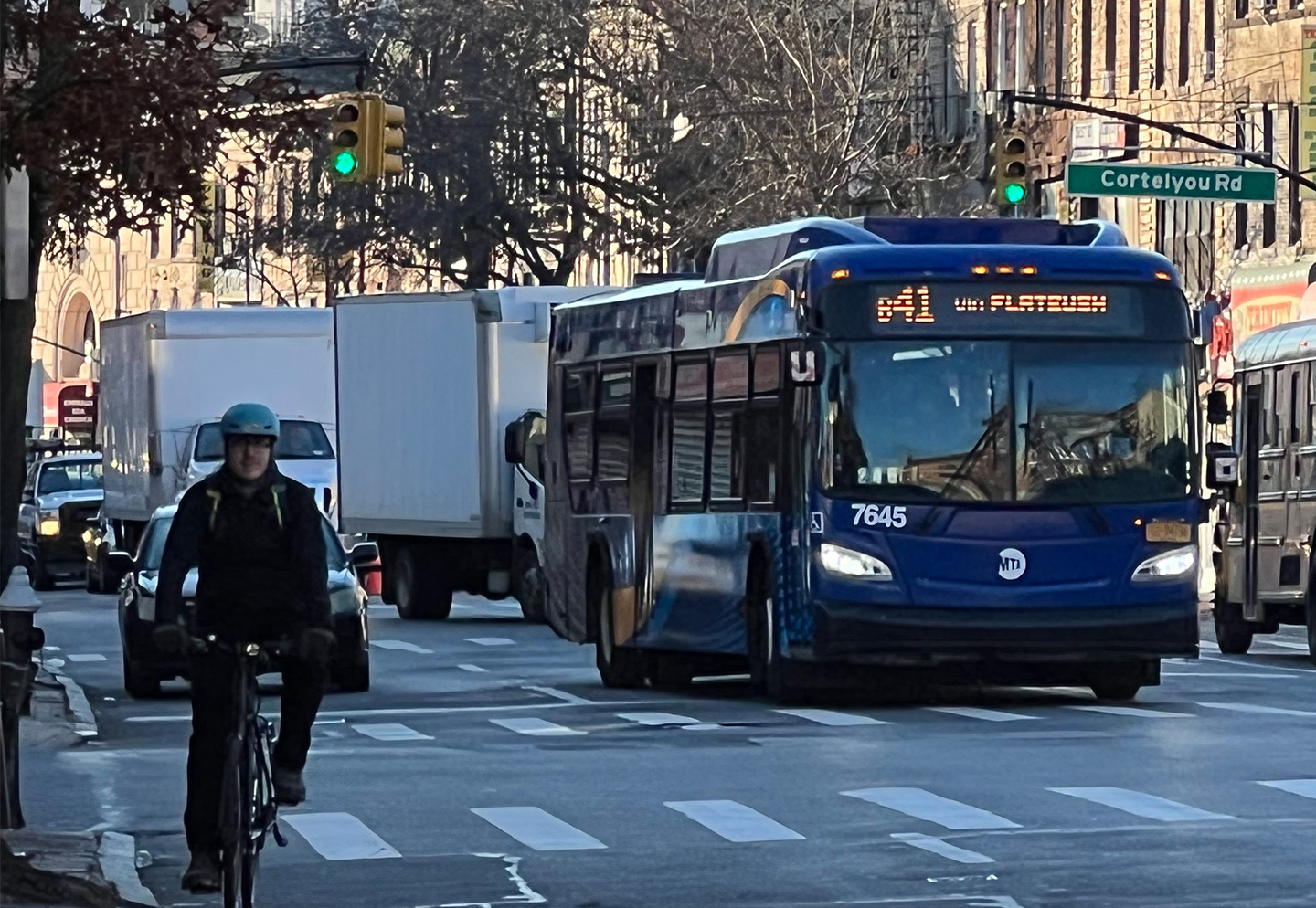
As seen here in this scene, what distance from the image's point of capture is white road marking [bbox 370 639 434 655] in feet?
106

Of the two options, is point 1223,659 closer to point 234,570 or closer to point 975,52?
point 234,570

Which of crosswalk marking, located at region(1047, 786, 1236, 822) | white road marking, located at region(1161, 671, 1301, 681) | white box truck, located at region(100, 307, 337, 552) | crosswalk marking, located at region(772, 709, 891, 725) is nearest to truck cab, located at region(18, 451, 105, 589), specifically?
white box truck, located at region(100, 307, 337, 552)

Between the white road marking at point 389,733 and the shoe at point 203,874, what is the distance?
8669mm

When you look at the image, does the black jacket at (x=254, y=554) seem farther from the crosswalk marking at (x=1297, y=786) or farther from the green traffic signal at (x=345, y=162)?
the green traffic signal at (x=345, y=162)

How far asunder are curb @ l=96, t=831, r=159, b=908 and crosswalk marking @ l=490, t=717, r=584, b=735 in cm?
586

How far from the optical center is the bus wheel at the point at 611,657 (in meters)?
25.8

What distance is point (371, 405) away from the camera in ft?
135

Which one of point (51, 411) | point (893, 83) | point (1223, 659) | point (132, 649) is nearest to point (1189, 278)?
point (893, 83)

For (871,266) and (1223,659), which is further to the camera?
(1223,659)

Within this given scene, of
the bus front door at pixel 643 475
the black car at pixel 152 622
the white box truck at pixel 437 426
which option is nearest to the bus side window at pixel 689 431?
the bus front door at pixel 643 475

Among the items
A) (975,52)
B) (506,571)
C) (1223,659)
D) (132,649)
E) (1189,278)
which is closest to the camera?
(132,649)

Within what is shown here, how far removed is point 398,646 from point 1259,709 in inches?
486

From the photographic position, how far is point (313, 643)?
11.8 m

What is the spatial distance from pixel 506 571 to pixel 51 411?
81.6 metres
